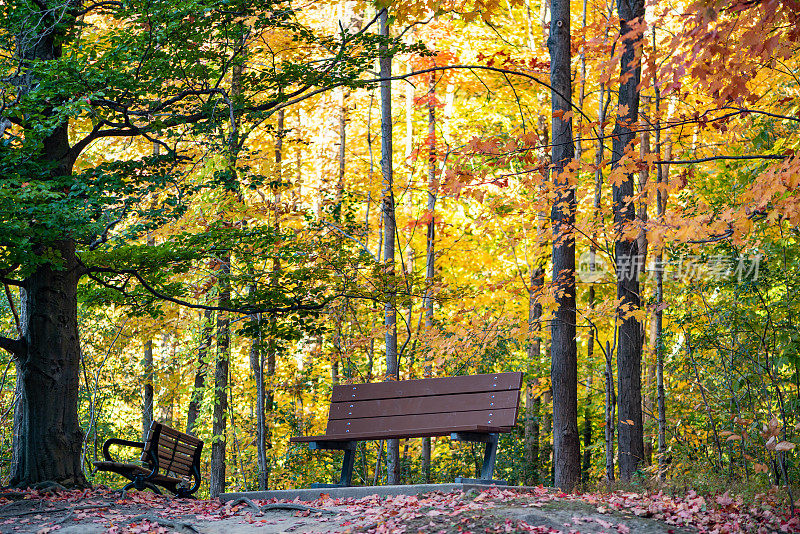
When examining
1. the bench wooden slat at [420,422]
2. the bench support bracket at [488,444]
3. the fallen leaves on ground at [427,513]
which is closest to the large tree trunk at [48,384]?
the fallen leaves on ground at [427,513]

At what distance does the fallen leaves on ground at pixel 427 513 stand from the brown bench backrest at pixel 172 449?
2.48ft

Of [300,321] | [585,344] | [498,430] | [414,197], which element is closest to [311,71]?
[300,321]

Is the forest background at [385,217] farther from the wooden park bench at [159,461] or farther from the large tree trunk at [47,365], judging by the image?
the wooden park bench at [159,461]

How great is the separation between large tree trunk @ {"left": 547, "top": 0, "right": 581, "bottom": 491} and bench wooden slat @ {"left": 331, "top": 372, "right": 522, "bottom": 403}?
6.45 ft

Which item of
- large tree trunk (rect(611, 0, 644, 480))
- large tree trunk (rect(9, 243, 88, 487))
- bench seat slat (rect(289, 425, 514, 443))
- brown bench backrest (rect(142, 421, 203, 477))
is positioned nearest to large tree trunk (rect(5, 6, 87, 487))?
large tree trunk (rect(9, 243, 88, 487))

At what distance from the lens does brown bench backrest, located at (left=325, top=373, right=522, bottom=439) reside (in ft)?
21.5

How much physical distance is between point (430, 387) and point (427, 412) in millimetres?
248

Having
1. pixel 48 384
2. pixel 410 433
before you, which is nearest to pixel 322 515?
pixel 410 433

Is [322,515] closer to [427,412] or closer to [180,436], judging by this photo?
[427,412]

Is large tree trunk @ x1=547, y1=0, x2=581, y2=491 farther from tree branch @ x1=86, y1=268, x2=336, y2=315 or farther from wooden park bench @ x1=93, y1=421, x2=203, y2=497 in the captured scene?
wooden park bench @ x1=93, y1=421, x2=203, y2=497

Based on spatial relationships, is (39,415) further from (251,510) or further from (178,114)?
(178,114)

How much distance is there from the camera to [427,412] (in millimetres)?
6977

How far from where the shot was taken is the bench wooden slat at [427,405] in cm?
660

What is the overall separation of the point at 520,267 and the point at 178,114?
1011cm
